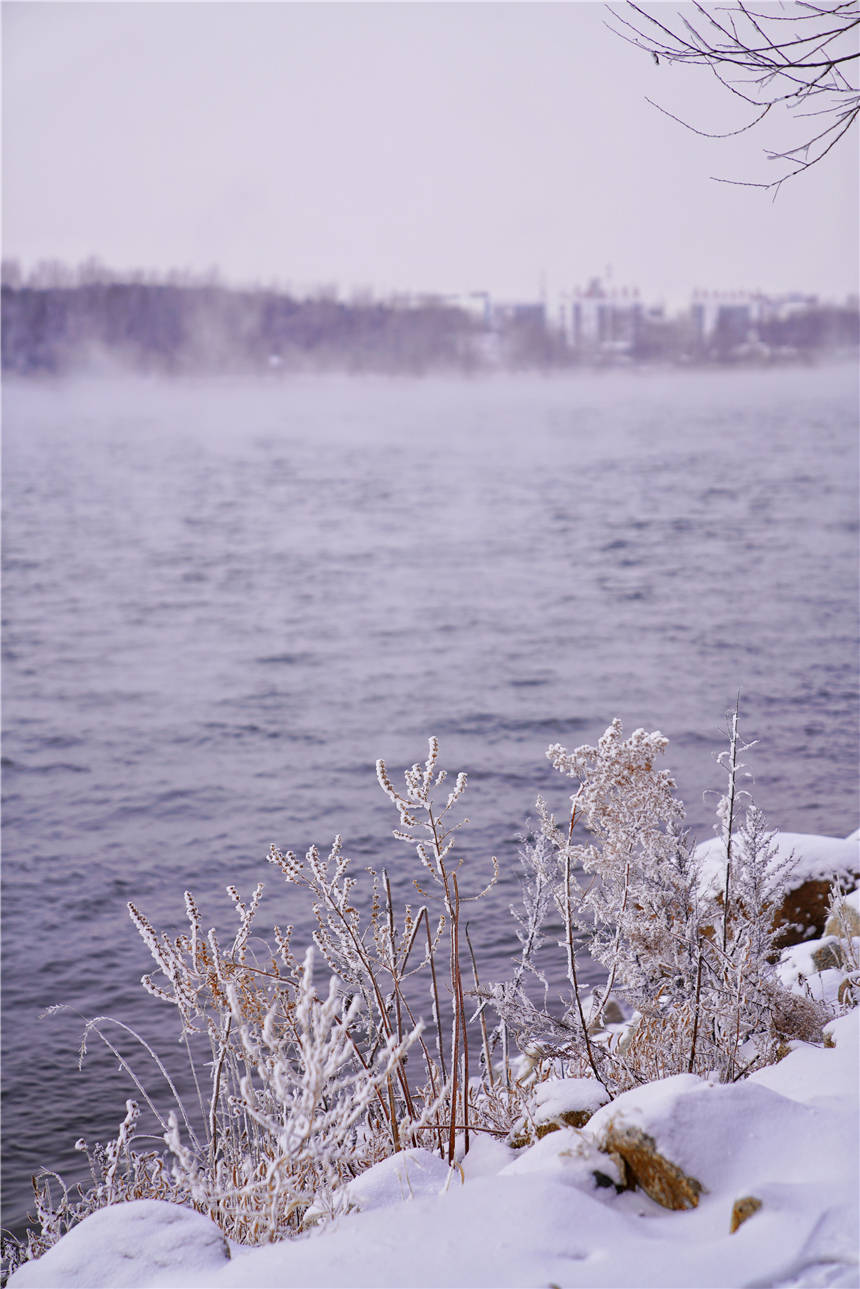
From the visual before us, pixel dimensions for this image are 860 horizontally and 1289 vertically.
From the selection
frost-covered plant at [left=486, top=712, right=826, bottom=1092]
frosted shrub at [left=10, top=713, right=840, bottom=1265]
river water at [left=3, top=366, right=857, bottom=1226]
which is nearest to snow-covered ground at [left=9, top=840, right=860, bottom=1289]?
frosted shrub at [left=10, top=713, right=840, bottom=1265]

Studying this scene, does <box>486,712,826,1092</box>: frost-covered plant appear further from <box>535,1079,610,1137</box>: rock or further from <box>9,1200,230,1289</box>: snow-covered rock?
<box>9,1200,230,1289</box>: snow-covered rock

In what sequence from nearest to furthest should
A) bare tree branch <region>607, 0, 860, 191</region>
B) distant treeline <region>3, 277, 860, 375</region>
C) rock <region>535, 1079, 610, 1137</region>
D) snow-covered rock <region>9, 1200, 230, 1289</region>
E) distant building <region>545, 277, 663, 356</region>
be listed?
snow-covered rock <region>9, 1200, 230, 1289</region> < rock <region>535, 1079, 610, 1137</region> < bare tree branch <region>607, 0, 860, 191</region> < distant building <region>545, 277, 663, 356</region> < distant treeline <region>3, 277, 860, 375</region>

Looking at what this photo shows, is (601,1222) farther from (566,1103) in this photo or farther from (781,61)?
(781,61)

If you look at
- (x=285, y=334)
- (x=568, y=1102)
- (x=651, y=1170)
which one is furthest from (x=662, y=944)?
(x=285, y=334)

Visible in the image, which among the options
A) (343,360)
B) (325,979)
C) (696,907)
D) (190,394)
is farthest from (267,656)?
(190,394)

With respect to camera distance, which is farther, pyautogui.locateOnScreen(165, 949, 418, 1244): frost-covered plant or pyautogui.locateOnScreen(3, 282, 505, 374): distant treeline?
pyautogui.locateOnScreen(3, 282, 505, 374): distant treeline

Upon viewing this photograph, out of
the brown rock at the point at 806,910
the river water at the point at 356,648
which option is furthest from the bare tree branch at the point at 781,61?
the river water at the point at 356,648

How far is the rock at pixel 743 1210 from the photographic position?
80.0 inches

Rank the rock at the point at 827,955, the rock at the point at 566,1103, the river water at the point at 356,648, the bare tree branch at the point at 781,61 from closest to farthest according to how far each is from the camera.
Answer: the rock at the point at 566,1103 < the bare tree branch at the point at 781,61 < the rock at the point at 827,955 < the river water at the point at 356,648

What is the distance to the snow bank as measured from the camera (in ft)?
6.48

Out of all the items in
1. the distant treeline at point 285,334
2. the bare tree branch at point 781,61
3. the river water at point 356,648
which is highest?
the distant treeline at point 285,334

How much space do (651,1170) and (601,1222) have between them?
168 millimetres

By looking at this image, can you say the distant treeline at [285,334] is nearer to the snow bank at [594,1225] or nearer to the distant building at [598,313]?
the distant building at [598,313]

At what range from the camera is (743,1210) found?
2041 mm
